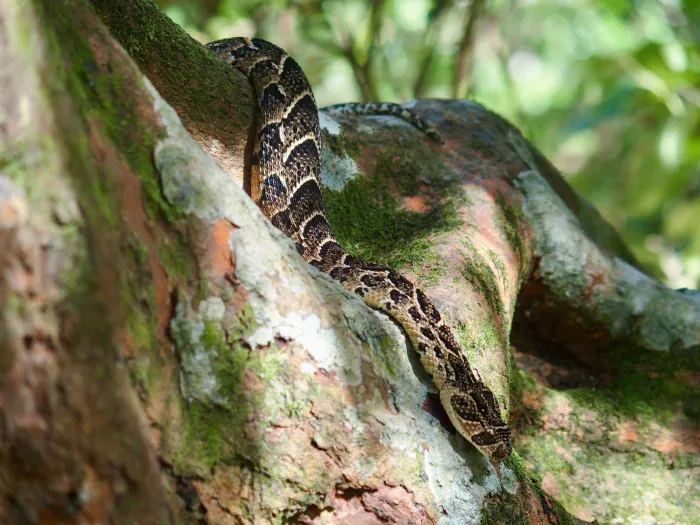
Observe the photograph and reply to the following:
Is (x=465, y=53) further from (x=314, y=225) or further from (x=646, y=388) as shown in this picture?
(x=314, y=225)

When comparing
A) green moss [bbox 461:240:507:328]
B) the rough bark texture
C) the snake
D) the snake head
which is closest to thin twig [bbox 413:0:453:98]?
the rough bark texture

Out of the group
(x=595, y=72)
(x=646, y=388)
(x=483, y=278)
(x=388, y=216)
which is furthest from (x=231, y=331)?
(x=595, y=72)

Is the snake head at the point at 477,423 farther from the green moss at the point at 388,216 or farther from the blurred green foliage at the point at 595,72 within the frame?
the blurred green foliage at the point at 595,72

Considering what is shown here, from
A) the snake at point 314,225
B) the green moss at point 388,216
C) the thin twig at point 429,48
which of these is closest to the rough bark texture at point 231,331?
the green moss at point 388,216

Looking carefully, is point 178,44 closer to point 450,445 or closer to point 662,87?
point 450,445

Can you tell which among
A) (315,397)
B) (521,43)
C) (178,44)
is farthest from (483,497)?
(521,43)

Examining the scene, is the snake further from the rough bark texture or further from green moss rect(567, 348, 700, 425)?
green moss rect(567, 348, 700, 425)

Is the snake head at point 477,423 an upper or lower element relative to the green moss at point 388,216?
lower

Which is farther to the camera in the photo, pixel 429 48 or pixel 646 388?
pixel 429 48
